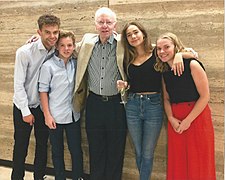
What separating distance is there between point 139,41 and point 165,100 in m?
0.50

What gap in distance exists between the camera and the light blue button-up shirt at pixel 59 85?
2.37 meters

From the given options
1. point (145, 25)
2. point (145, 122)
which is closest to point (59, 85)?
point (145, 122)

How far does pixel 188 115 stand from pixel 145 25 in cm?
86

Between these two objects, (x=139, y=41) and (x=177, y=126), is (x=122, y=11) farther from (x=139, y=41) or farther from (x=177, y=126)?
(x=177, y=126)

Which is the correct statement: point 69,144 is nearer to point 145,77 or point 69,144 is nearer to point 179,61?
point 145,77

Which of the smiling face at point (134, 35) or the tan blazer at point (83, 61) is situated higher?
the smiling face at point (134, 35)

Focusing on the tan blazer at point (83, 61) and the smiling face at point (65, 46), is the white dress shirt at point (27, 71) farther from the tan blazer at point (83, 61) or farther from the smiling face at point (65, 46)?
the tan blazer at point (83, 61)

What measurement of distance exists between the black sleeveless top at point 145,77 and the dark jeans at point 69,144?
2.12 ft

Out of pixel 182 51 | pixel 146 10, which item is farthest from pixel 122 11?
pixel 182 51

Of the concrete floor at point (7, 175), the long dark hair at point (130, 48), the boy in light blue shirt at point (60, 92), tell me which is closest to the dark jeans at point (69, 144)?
the boy in light blue shirt at point (60, 92)

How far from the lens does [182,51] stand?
213 cm

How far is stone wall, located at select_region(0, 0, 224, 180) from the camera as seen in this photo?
2328 mm

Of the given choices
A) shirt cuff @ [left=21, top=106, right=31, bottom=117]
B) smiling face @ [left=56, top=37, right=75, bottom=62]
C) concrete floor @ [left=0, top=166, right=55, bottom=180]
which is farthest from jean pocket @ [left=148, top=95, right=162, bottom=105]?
concrete floor @ [left=0, top=166, right=55, bottom=180]

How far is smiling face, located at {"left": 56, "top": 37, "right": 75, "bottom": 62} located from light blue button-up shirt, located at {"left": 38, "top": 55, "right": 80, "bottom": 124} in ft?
0.23
